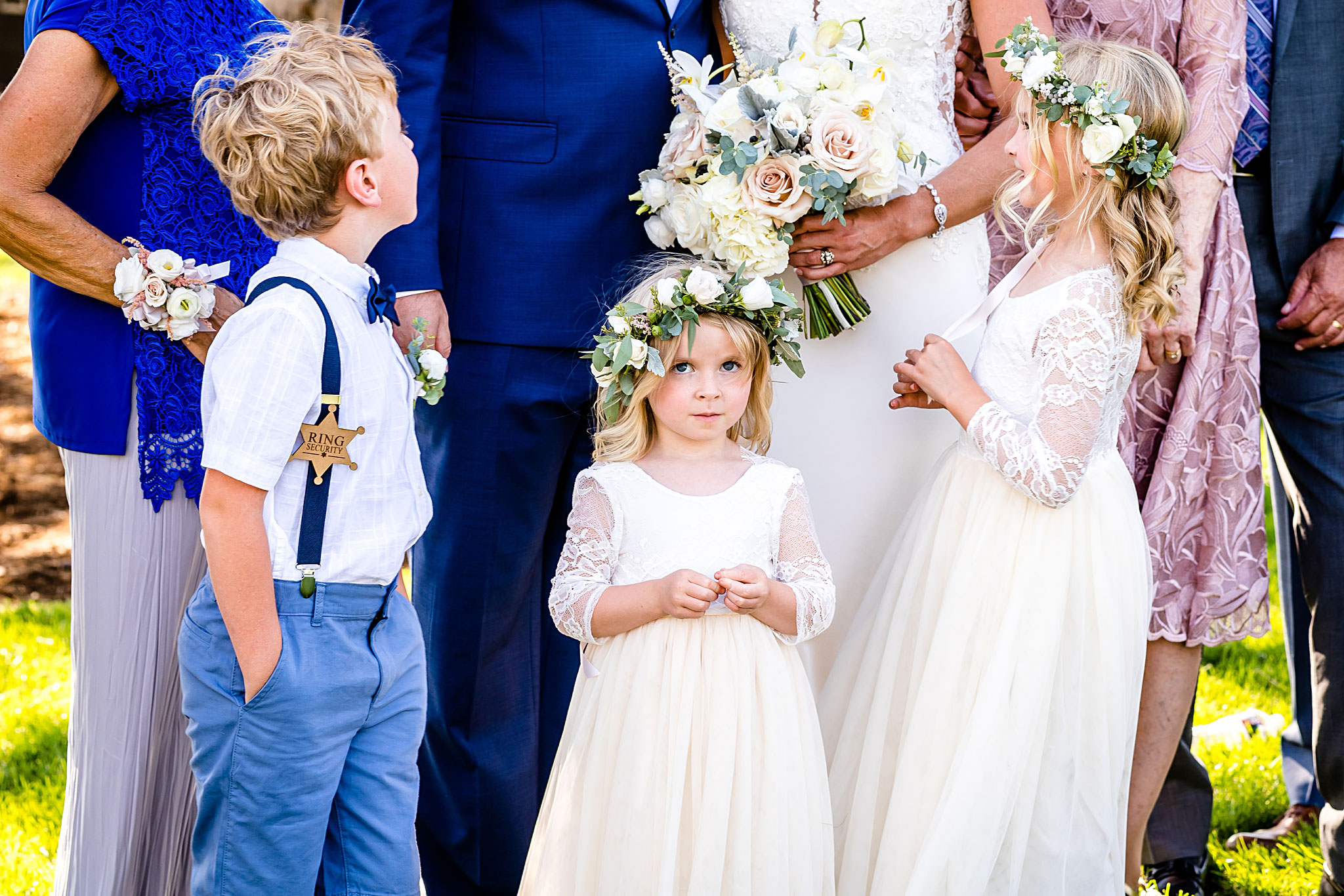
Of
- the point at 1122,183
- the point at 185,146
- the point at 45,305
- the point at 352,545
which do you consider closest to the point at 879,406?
the point at 1122,183

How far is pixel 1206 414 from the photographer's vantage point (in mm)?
3338

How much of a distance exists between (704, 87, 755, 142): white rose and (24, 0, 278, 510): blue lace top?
3.27 ft

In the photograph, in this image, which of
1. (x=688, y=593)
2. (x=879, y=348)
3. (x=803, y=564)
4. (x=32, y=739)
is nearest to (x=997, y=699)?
(x=803, y=564)

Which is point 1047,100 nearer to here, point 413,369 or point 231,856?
point 413,369

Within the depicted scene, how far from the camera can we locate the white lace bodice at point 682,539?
2623 millimetres

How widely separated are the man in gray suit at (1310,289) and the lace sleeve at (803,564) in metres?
1.61

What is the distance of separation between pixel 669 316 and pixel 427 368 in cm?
52

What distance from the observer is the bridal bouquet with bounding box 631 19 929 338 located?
2619 millimetres

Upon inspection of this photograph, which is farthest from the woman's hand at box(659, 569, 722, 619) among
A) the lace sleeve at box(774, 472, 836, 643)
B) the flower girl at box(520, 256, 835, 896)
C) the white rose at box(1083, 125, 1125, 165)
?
the white rose at box(1083, 125, 1125, 165)

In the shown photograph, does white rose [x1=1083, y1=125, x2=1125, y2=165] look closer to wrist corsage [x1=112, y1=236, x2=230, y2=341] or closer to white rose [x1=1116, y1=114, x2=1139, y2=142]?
white rose [x1=1116, y1=114, x2=1139, y2=142]

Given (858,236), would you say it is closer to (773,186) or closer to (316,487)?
(773,186)

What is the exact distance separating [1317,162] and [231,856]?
3150 mm

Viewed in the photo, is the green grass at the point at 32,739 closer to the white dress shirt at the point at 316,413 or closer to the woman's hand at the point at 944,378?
the white dress shirt at the point at 316,413

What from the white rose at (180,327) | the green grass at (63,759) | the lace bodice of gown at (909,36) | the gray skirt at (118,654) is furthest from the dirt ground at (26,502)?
the lace bodice of gown at (909,36)
